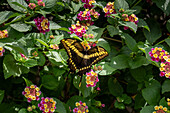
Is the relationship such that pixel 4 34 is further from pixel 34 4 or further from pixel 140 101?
pixel 140 101

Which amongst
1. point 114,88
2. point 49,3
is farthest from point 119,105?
point 49,3

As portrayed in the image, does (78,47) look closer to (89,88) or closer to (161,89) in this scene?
(89,88)

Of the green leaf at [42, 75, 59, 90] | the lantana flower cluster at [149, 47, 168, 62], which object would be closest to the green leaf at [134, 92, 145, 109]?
the lantana flower cluster at [149, 47, 168, 62]

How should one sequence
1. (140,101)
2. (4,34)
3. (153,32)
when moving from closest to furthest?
(4,34) → (140,101) → (153,32)

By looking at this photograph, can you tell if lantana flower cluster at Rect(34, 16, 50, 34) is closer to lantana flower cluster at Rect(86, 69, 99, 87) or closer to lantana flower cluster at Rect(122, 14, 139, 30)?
lantana flower cluster at Rect(86, 69, 99, 87)

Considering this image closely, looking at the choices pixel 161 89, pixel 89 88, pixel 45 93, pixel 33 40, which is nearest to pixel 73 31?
pixel 33 40
